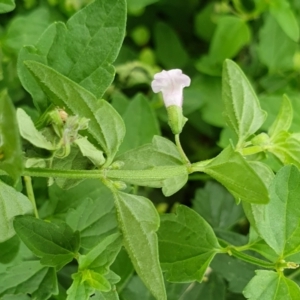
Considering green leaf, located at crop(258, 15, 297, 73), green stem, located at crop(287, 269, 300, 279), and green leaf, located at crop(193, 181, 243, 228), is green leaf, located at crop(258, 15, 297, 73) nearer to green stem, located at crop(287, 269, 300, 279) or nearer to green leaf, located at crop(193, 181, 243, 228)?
green leaf, located at crop(193, 181, 243, 228)

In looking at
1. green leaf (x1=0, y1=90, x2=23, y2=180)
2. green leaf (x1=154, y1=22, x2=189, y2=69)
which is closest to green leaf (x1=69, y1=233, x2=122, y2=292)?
green leaf (x1=0, y1=90, x2=23, y2=180)

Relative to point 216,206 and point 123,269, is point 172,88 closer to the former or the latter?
point 123,269

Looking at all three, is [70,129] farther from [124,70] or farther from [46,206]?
[124,70]

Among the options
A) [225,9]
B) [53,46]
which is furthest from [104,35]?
[225,9]

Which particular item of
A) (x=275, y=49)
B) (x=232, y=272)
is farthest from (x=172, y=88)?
(x=275, y=49)

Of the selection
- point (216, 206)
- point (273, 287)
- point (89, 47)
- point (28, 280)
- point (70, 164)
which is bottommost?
point (216, 206)

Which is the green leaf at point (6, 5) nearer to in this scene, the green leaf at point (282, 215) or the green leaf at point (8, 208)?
the green leaf at point (8, 208)
